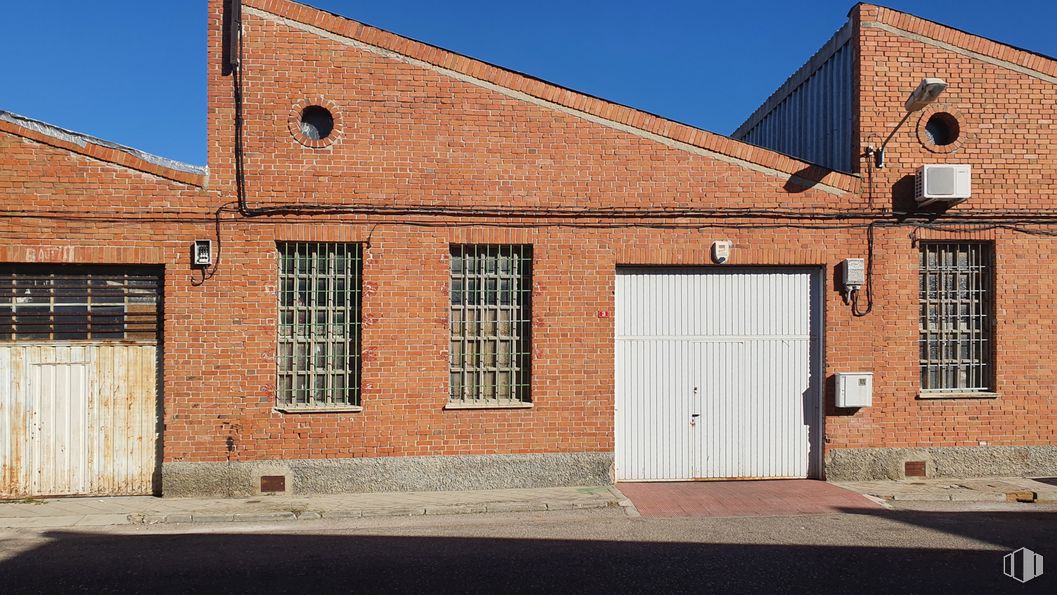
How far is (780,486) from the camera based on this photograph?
918cm

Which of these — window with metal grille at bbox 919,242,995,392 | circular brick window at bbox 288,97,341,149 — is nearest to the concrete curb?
circular brick window at bbox 288,97,341,149

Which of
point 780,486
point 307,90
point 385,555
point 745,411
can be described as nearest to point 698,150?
A: point 745,411

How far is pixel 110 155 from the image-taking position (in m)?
8.54

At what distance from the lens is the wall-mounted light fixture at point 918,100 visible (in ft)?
29.0

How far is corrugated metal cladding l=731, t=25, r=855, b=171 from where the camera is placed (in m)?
10.2

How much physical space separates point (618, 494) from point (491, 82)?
544cm

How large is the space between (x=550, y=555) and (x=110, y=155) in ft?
22.8

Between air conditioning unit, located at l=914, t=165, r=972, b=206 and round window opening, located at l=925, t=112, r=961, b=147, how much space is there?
2.50 feet

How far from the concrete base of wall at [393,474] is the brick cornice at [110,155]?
11.5ft

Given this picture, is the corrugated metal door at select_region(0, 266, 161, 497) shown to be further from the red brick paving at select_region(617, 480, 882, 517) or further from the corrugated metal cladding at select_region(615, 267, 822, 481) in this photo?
the red brick paving at select_region(617, 480, 882, 517)

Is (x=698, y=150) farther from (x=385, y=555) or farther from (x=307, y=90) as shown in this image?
(x=385, y=555)

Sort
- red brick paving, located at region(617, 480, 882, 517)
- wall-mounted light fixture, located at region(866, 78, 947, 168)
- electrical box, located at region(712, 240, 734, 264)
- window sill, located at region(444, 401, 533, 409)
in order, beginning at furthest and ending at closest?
electrical box, located at region(712, 240, 734, 264) < window sill, located at region(444, 401, 533, 409) < wall-mounted light fixture, located at region(866, 78, 947, 168) < red brick paving, located at region(617, 480, 882, 517)

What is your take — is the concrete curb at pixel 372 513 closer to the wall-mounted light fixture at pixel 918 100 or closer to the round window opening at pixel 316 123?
the round window opening at pixel 316 123

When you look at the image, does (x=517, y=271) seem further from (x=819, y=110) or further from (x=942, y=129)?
(x=942, y=129)
